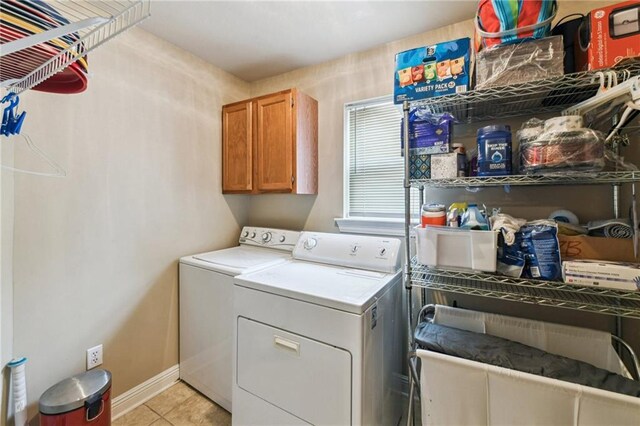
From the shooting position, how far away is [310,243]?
201 cm

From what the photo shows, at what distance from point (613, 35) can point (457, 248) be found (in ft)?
3.33

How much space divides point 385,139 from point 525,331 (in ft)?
4.76

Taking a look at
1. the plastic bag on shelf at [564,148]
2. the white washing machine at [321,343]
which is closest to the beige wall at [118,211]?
the white washing machine at [321,343]

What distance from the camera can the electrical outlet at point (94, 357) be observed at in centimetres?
162

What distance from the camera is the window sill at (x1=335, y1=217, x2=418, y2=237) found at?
6.29 ft

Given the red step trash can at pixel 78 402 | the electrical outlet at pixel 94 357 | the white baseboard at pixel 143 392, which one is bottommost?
the white baseboard at pixel 143 392

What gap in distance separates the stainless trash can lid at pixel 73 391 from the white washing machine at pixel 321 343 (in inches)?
27.9

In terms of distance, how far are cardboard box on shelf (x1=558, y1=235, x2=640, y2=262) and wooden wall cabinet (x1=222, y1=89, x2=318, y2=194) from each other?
156 centimetres

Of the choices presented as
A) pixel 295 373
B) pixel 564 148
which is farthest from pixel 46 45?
pixel 564 148

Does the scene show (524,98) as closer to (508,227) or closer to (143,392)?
(508,227)

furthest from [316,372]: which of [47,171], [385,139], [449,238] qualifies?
[47,171]

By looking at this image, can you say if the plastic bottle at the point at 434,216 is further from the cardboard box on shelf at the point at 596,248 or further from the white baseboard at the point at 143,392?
the white baseboard at the point at 143,392

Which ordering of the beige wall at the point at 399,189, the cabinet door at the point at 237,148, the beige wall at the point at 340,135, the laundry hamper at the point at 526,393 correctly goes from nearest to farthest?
the laundry hamper at the point at 526,393, the beige wall at the point at 399,189, the beige wall at the point at 340,135, the cabinet door at the point at 237,148

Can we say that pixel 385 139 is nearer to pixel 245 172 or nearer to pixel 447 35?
pixel 447 35
